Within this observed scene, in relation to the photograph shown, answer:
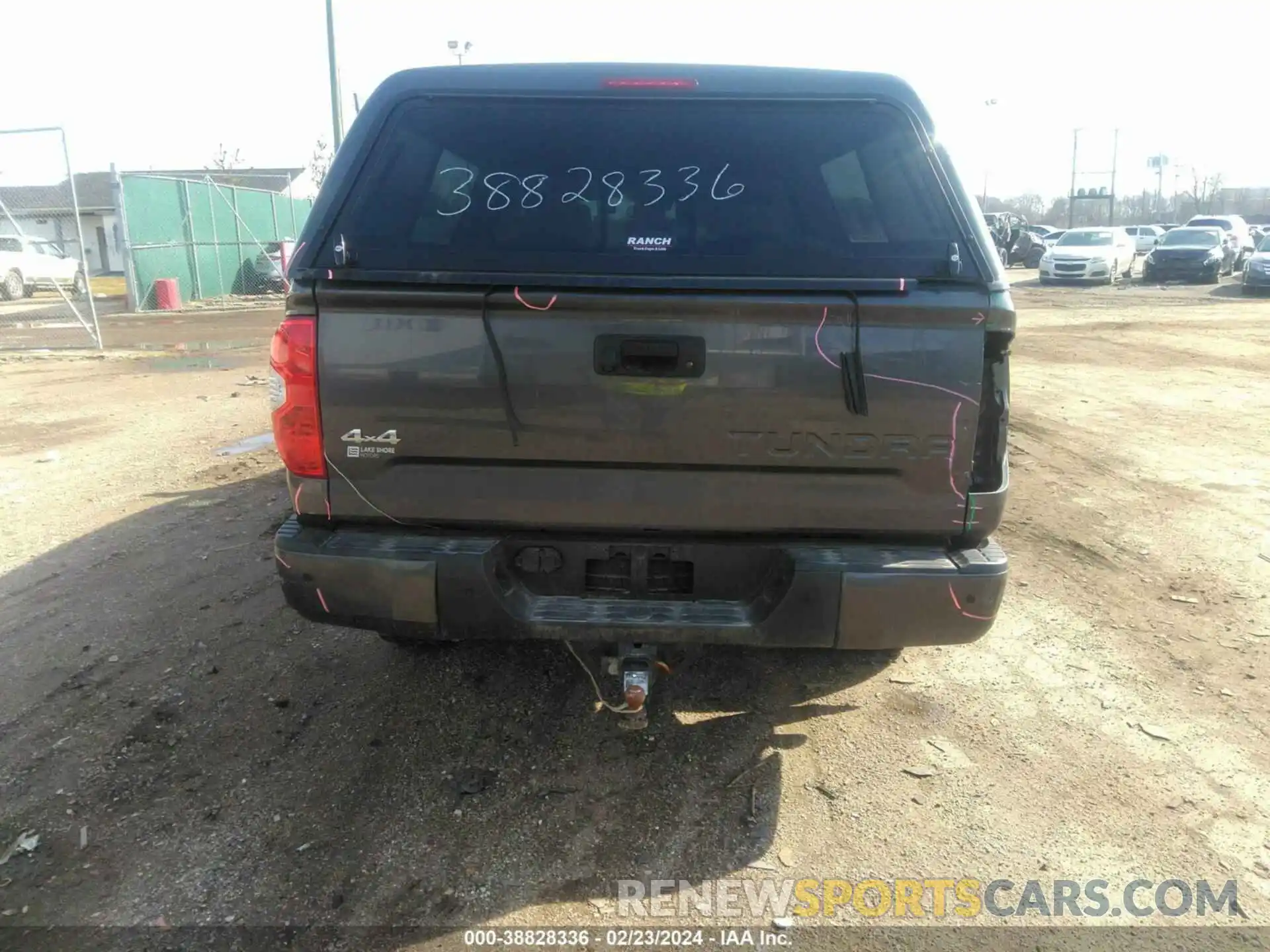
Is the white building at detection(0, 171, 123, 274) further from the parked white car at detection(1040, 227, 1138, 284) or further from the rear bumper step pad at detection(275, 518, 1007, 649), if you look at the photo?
the parked white car at detection(1040, 227, 1138, 284)

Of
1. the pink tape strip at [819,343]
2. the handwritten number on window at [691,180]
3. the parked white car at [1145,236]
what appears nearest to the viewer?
the pink tape strip at [819,343]

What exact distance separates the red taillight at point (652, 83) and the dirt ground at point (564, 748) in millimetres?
2270

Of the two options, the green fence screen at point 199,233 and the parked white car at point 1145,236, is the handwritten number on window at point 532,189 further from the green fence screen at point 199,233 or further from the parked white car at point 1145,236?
Answer: the parked white car at point 1145,236

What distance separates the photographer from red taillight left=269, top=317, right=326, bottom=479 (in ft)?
8.75

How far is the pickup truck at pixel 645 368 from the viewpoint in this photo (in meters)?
2.61

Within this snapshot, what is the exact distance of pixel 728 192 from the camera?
2828 millimetres

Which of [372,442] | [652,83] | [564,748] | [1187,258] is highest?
[652,83]

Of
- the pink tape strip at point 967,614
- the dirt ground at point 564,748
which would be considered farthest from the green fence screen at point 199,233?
the pink tape strip at point 967,614

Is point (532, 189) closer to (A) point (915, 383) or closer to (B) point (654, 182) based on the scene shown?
(B) point (654, 182)

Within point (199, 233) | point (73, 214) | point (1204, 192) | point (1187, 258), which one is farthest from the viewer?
point (1204, 192)

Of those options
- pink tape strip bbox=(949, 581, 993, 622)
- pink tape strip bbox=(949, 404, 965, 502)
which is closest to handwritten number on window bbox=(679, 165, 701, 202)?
pink tape strip bbox=(949, 404, 965, 502)

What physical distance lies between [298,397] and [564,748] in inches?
61.9

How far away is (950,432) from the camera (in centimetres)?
265

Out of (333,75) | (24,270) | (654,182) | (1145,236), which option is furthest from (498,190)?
(1145,236)
